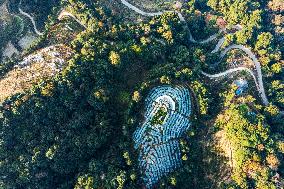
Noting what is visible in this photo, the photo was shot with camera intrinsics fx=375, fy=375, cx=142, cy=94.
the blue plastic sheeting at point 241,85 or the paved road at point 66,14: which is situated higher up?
A: the paved road at point 66,14

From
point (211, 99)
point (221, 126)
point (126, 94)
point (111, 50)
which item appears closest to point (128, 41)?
point (111, 50)

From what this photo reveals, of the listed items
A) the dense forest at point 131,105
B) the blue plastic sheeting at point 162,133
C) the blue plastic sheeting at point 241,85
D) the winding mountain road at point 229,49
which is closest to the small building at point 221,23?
the winding mountain road at point 229,49

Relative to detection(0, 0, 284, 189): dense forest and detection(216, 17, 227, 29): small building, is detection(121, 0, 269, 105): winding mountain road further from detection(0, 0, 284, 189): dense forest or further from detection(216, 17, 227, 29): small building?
detection(216, 17, 227, 29): small building

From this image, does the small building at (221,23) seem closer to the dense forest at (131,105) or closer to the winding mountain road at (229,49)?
the winding mountain road at (229,49)

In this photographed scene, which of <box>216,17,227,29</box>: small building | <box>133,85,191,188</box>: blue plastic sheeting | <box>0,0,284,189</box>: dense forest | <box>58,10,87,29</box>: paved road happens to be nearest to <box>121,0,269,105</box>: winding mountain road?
<box>0,0,284,189</box>: dense forest

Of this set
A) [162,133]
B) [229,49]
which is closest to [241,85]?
[229,49]

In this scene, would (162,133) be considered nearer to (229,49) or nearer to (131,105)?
(131,105)
